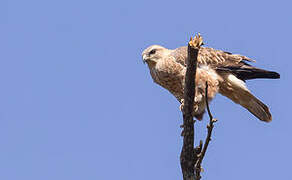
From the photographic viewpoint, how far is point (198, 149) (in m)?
5.38

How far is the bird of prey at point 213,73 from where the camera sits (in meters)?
6.90

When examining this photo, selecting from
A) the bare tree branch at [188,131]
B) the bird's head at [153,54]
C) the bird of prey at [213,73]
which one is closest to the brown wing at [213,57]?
the bird of prey at [213,73]

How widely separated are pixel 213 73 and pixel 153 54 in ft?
2.92

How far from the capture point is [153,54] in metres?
7.26

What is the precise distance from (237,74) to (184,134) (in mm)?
2326

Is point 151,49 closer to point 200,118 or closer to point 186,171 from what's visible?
point 200,118

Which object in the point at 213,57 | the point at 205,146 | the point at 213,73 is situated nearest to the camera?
the point at 205,146

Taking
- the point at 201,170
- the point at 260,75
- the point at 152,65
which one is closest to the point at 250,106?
the point at 260,75

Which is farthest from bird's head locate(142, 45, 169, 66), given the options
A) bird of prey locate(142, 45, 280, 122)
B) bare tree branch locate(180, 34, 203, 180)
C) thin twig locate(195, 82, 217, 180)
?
thin twig locate(195, 82, 217, 180)

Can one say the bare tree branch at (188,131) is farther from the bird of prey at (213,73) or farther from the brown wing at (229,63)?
the brown wing at (229,63)

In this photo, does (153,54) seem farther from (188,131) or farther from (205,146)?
(205,146)

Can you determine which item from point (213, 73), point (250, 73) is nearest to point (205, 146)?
point (213, 73)

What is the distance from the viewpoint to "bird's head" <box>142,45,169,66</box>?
721 cm

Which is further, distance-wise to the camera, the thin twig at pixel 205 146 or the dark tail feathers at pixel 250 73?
the dark tail feathers at pixel 250 73
